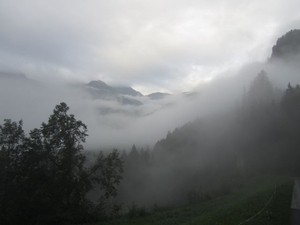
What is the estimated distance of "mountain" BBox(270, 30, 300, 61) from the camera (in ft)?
460

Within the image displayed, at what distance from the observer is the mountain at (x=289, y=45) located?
14012 cm

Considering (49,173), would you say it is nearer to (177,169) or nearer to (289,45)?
(177,169)

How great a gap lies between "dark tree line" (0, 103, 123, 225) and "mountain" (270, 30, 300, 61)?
5484 inches

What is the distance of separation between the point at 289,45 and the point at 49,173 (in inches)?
5860

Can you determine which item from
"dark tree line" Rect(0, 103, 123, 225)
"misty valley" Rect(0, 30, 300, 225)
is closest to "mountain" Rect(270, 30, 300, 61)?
"misty valley" Rect(0, 30, 300, 225)

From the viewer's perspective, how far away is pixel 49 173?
113 ft

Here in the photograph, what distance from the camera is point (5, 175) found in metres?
31.9

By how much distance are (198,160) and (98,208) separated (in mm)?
70969

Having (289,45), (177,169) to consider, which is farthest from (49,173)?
(289,45)

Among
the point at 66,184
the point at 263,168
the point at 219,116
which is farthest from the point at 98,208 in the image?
the point at 219,116

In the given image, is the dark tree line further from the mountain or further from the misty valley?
the mountain

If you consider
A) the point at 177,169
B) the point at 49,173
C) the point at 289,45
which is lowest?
the point at 177,169

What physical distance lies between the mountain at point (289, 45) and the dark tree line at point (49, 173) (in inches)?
5484

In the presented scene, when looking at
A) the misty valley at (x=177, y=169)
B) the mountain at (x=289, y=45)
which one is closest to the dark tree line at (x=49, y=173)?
the misty valley at (x=177, y=169)
